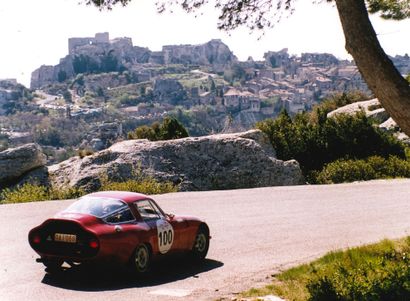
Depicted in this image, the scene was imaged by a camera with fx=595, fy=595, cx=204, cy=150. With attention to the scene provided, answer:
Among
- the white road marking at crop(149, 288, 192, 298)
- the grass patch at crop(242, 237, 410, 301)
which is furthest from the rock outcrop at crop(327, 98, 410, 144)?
the white road marking at crop(149, 288, 192, 298)

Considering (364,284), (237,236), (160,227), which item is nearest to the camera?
(364,284)

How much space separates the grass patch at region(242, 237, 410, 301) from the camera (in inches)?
267

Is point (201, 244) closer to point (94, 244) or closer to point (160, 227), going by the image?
point (160, 227)

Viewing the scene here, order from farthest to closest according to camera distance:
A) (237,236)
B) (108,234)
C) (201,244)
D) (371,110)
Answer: (371,110) < (237,236) < (201,244) < (108,234)

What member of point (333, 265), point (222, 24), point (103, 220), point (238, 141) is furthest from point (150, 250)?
point (238, 141)

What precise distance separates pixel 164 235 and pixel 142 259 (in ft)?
2.18

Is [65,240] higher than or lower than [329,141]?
higher

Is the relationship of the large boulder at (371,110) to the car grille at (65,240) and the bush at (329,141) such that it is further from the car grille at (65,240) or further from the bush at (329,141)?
the car grille at (65,240)

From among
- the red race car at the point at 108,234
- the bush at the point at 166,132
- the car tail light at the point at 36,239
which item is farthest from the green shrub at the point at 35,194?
the car tail light at the point at 36,239

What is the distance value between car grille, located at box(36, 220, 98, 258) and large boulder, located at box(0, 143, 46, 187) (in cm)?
1251

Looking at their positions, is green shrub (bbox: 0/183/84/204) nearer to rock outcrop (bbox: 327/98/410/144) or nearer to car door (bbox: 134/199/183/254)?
car door (bbox: 134/199/183/254)

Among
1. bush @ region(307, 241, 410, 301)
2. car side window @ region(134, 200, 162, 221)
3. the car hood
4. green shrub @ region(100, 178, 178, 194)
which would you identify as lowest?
green shrub @ region(100, 178, 178, 194)

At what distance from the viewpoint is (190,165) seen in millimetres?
22016

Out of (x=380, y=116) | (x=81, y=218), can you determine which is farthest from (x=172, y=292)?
(x=380, y=116)
